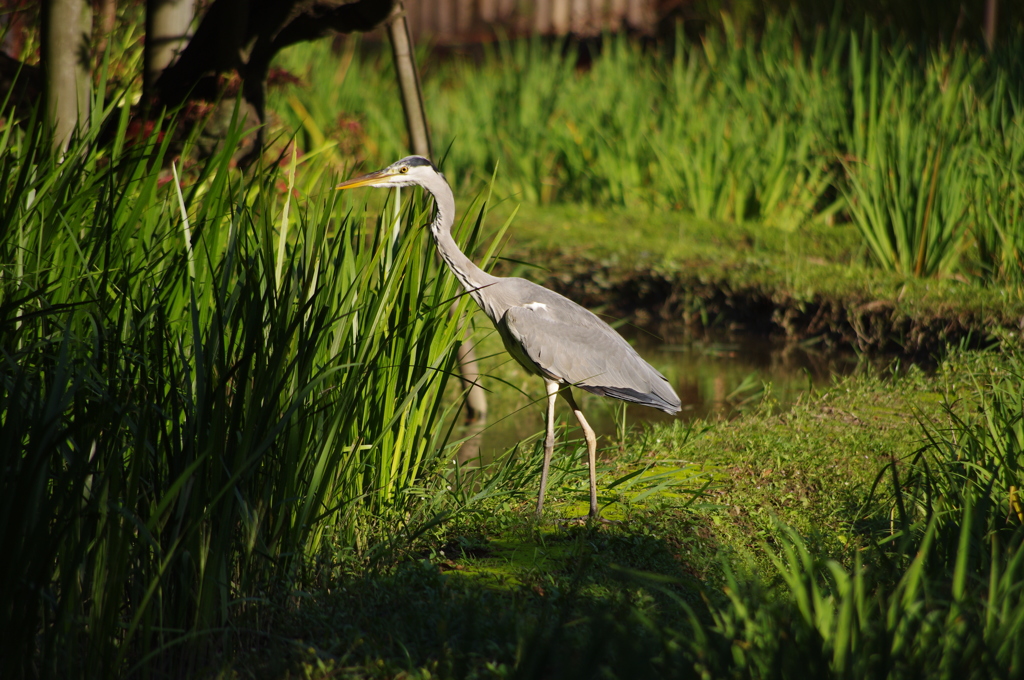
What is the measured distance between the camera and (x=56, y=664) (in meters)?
2.11

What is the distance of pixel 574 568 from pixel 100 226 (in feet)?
5.67

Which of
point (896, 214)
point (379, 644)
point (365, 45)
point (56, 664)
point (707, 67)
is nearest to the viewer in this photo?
point (56, 664)

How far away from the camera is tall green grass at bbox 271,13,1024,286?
5.72 meters

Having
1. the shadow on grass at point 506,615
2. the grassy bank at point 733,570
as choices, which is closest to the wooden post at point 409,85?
the grassy bank at point 733,570

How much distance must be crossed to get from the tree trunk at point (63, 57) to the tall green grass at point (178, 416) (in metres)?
0.49

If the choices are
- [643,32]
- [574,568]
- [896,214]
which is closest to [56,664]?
[574,568]

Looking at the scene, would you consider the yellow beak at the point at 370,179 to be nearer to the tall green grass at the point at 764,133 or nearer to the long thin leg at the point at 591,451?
the long thin leg at the point at 591,451

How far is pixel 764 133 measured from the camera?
728 centimetres

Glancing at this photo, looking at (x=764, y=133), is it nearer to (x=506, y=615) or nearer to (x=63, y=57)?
(x=63, y=57)

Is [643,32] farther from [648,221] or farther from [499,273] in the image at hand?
[499,273]

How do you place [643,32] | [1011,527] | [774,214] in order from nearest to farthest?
[1011,527]
[774,214]
[643,32]

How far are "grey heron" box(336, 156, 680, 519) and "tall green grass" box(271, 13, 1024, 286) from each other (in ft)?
6.61

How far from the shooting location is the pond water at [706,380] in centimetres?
493

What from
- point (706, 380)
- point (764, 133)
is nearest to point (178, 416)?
point (706, 380)
